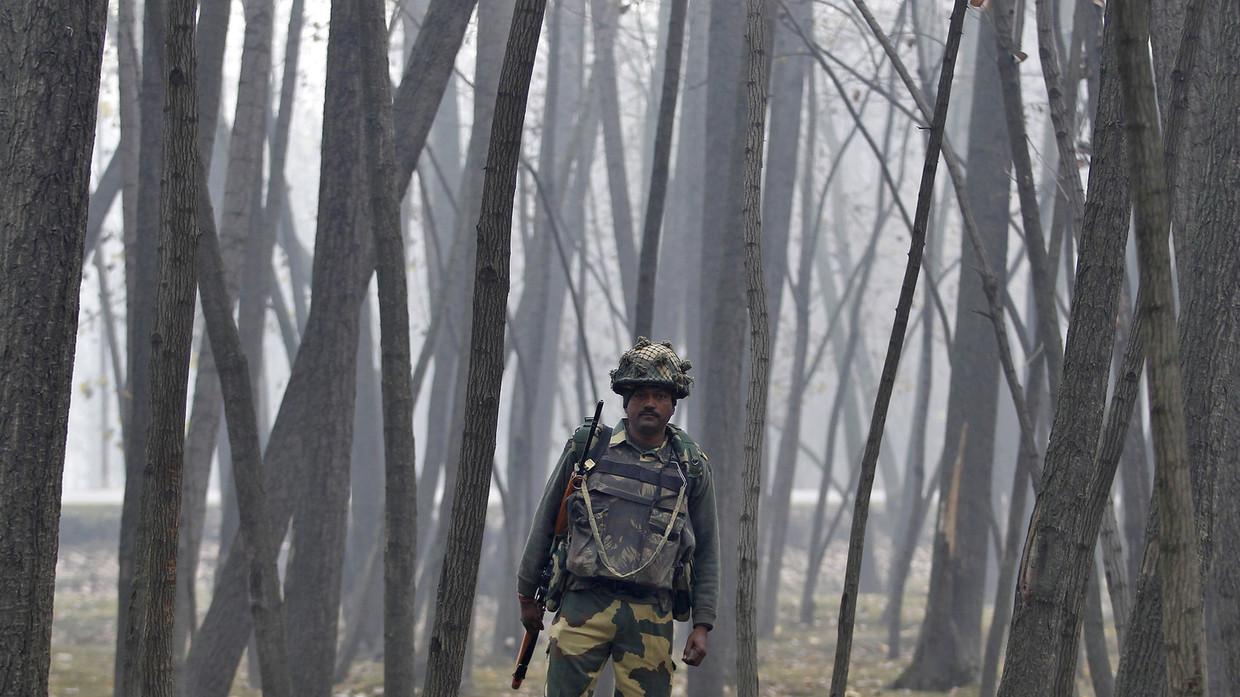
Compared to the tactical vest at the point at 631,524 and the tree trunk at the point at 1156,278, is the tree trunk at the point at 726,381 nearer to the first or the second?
the tactical vest at the point at 631,524

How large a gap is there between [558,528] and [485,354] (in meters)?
1.02

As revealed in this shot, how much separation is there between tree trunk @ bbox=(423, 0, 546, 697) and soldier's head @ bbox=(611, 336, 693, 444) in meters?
0.71

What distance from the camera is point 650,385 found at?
14.3 feet

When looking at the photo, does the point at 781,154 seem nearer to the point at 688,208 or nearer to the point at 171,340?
the point at 688,208

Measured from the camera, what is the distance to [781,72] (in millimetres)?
14820

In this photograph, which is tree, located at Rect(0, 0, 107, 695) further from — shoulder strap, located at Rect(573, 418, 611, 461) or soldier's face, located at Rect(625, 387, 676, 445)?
soldier's face, located at Rect(625, 387, 676, 445)

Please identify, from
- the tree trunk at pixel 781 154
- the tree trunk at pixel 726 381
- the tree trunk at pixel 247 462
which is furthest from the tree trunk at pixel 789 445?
the tree trunk at pixel 247 462

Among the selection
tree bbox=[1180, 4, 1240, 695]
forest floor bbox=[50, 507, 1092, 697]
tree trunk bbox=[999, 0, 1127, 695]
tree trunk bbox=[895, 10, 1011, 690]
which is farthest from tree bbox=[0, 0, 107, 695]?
tree trunk bbox=[895, 10, 1011, 690]

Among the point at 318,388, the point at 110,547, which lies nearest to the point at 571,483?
the point at 318,388

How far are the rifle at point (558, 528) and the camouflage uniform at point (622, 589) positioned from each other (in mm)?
48

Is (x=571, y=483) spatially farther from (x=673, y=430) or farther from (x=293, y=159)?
(x=293, y=159)

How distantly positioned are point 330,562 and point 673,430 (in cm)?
354

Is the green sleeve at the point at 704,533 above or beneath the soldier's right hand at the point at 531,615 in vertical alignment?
above

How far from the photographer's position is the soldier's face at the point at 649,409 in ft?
14.3
